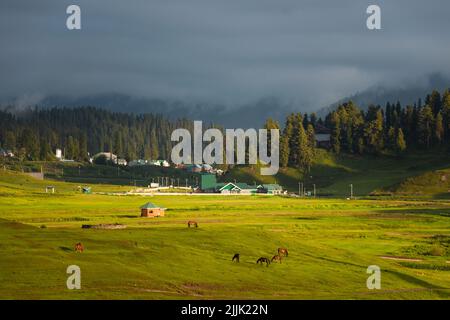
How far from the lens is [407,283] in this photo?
66938 mm

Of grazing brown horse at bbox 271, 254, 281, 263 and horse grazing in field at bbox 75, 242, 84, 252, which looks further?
grazing brown horse at bbox 271, 254, 281, 263

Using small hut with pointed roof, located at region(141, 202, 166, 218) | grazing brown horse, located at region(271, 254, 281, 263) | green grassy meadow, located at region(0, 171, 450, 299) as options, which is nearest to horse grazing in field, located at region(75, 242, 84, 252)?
green grassy meadow, located at region(0, 171, 450, 299)

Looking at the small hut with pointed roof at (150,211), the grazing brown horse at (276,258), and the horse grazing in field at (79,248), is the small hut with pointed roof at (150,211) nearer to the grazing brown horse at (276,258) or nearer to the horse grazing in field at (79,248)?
the grazing brown horse at (276,258)

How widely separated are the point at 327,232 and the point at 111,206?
5440cm

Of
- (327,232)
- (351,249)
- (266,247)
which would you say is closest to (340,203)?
(327,232)

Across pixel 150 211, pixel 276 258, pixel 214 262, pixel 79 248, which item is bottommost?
pixel 150 211

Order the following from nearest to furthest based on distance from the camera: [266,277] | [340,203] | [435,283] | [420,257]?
[266,277], [435,283], [420,257], [340,203]

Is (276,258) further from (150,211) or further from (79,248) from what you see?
(150,211)

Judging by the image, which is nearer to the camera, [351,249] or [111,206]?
[351,249]

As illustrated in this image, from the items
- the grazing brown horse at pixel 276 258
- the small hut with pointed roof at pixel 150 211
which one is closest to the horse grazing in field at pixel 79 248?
the grazing brown horse at pixel 276 258

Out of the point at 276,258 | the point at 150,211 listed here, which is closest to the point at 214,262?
the point at 276,258

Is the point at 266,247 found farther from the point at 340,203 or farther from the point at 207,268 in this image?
the point at 340,203

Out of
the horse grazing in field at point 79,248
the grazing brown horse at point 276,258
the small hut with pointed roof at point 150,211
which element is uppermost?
the horse grazing in field at point 79,248

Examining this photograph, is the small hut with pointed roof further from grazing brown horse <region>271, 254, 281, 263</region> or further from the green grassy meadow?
grazing brown horse <region>271, 254, 281, 263</region>
